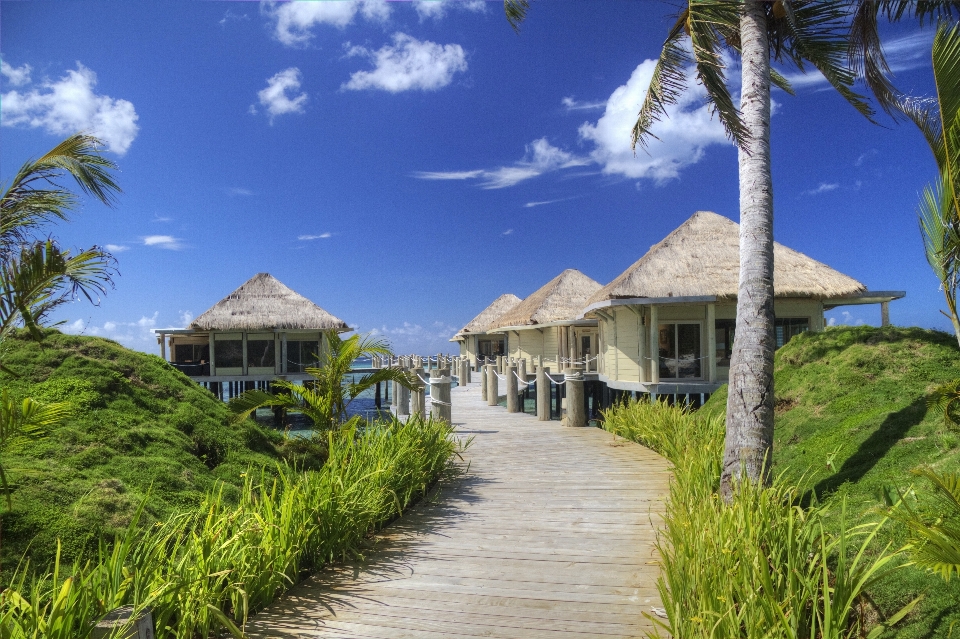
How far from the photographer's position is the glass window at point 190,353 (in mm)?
25531

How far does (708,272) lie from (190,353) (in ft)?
69.4

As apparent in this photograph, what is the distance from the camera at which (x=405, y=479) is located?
6.80 meters

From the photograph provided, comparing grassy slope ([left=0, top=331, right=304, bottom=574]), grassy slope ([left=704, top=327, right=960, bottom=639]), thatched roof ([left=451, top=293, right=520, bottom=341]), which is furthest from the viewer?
thatched roof ([left=451, top=293, right=520, bottom=341])

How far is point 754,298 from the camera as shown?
602 cm

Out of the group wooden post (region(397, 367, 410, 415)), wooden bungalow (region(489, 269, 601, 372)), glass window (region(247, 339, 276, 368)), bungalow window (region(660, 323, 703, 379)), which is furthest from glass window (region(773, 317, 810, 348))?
glass window (region(247, 339, 276, 368))

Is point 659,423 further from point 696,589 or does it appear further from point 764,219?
point 696,589

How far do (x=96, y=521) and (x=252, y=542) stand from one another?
1.58 m

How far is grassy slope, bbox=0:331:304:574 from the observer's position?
15.9ft

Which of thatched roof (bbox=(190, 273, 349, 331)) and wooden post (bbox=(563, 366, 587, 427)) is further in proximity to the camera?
thatched roof (bbox=(190, 273, 349, 331))

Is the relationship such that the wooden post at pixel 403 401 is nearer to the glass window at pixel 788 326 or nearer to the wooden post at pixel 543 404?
the wooden post at pixel 543 404

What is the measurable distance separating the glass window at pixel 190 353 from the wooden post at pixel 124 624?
80.6 ft

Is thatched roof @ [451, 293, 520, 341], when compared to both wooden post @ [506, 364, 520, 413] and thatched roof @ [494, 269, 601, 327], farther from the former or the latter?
wooden post @ [506, 364, 520, 413]

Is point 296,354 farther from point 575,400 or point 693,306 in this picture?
point 693,306

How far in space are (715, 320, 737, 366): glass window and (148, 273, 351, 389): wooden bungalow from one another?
48.8 feet
